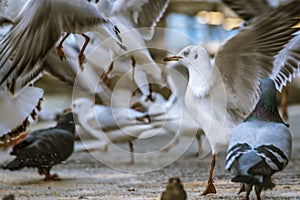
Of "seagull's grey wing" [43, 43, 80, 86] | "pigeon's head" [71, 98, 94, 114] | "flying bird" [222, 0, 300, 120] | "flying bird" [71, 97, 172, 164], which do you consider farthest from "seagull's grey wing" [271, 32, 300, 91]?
"pigeon's head" [71, 98, 94, 114]

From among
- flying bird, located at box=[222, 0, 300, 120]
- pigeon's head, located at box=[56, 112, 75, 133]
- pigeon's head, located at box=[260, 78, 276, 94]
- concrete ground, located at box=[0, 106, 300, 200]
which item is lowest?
concrete ground, located at box=[0, 106, 300, 200]

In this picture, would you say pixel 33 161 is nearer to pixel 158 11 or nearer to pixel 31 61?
pixel 31 61

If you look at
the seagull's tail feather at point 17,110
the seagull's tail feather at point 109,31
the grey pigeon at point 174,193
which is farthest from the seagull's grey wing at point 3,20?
the grey pigeon at point 174,193

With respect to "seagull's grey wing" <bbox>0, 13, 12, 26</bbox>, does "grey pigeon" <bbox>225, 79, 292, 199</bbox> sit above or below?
below

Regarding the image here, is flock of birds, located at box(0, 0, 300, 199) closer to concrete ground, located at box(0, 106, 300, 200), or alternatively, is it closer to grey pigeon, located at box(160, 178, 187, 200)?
grey pigeon, located at box(160, 178, 187, 200)

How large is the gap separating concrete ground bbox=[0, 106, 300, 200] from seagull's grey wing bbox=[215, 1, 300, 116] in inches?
16.8

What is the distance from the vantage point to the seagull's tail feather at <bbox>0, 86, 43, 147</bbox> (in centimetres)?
318

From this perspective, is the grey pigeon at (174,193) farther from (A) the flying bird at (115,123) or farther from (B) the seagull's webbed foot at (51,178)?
(A) the flying bird at (115,123)

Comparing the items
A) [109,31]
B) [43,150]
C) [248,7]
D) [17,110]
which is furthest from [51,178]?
[248,7]

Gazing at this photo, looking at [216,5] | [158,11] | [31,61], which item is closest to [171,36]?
[216,5]

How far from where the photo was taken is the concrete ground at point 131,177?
2.77 meters

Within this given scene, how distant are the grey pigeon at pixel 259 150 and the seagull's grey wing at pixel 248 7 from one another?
366 millimetres

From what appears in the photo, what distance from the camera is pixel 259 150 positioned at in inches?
83.0

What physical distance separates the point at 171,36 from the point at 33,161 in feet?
11.5
